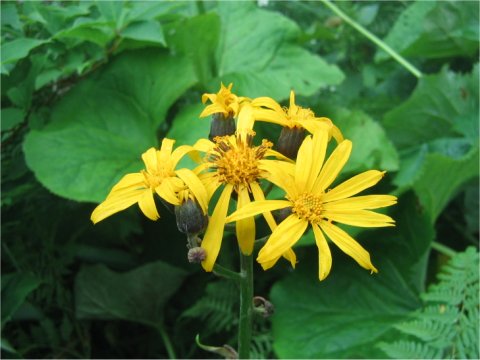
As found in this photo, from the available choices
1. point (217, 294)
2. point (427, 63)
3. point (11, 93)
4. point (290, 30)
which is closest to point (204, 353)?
point (217, 294)

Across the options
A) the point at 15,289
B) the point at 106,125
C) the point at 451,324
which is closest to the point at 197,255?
the point at 451,324

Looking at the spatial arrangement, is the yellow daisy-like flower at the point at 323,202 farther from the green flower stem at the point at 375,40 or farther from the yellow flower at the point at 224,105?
the green flower stem at the point at 375,40

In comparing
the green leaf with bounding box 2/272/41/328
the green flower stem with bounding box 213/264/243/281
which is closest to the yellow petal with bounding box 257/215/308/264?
the green flower stem with bounding box 213/264/243/281

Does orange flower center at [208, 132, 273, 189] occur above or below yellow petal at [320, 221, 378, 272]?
above

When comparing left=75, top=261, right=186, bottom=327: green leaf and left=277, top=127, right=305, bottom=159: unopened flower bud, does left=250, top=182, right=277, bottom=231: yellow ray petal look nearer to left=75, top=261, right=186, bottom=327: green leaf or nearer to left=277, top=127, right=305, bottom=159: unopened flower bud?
left=277, top=127, right=305, bottom=159: unopened flower bud

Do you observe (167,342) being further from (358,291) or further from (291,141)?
(291,141)

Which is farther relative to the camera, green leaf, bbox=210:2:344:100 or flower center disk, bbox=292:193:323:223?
green leaf, bbox=210:2:344:100

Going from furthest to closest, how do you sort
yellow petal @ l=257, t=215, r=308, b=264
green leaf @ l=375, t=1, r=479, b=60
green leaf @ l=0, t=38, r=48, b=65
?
green leaf @ l=375, t=1, r=479, b=60 < green leaf @ l=0, t=38, r=48, b=65 < yellow petal @ l=257, t=215, r=308, b=264
